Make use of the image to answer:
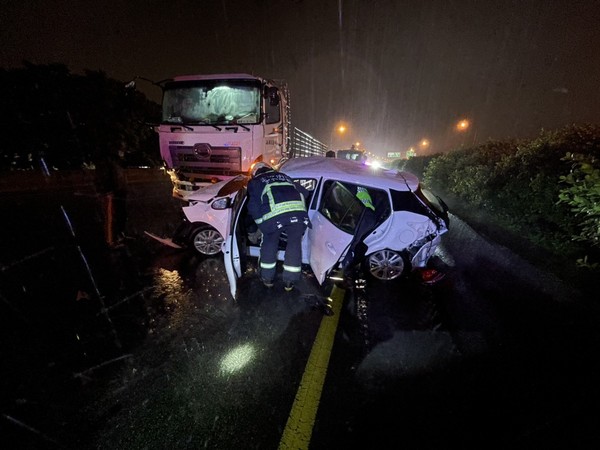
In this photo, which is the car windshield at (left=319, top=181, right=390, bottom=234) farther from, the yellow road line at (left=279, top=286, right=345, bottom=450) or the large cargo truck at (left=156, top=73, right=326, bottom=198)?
the large cargo truck at (left=156, top=73, right=326, bottom=198)

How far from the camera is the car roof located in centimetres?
407

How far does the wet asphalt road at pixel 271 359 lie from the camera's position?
207 cm

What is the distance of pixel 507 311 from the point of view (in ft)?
12.4

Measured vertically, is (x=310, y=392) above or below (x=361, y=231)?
below

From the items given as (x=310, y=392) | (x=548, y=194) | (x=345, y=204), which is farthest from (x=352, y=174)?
(x=548, y=194)

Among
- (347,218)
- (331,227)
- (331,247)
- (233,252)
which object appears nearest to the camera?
(233,252)

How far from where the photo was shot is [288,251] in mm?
3656

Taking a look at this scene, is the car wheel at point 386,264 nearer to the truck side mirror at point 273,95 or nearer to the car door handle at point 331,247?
the car door handle at point 331,247

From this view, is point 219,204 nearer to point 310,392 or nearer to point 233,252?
point 233,252

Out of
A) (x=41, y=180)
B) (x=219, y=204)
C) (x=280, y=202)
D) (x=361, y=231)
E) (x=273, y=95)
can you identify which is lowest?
(x=41, y=180)

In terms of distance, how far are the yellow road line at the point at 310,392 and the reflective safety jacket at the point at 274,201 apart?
1306mm

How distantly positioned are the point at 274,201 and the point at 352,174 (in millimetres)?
1346

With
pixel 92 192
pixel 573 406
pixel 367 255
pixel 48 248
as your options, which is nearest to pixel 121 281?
pixel 48 248

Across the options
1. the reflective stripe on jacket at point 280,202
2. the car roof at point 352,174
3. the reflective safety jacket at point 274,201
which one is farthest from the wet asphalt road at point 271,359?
the car roof at point 352,174
